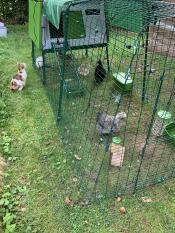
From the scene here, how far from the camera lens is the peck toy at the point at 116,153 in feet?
13.1

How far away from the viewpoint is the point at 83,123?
15.8ft

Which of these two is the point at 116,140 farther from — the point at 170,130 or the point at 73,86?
the point at 73,86

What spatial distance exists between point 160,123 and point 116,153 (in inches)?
33.5

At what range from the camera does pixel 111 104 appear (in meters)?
5.40

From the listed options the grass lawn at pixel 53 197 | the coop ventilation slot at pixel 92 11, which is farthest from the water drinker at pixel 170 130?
the coop ventilation slot at pixel 92 11

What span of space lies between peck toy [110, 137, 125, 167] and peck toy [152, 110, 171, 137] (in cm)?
58

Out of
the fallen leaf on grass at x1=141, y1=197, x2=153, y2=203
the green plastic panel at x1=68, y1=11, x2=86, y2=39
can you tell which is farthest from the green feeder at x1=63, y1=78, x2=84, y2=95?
the fallen leaf on grass at x1=141, y1=197, x2=153, y2=203

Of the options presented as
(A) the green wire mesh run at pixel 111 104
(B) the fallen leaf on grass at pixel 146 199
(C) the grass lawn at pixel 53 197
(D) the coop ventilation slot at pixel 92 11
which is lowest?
(C) the grass lawn at pixel 53 197

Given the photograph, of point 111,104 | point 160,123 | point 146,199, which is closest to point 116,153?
point 146,199

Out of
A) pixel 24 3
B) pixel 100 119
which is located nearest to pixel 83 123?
pixel 100 119

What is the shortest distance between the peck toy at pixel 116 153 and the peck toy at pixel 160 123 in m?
0.58

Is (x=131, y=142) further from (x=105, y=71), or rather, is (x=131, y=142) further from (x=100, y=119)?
(x=105, y=71)

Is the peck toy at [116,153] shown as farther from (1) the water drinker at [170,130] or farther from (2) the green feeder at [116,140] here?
(1) the water drinker at [170,130]

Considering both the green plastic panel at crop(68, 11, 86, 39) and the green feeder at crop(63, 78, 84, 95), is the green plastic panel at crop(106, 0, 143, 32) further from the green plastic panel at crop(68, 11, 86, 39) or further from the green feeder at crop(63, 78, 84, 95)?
the green feeder at crop(63, 78, 84, 95)
